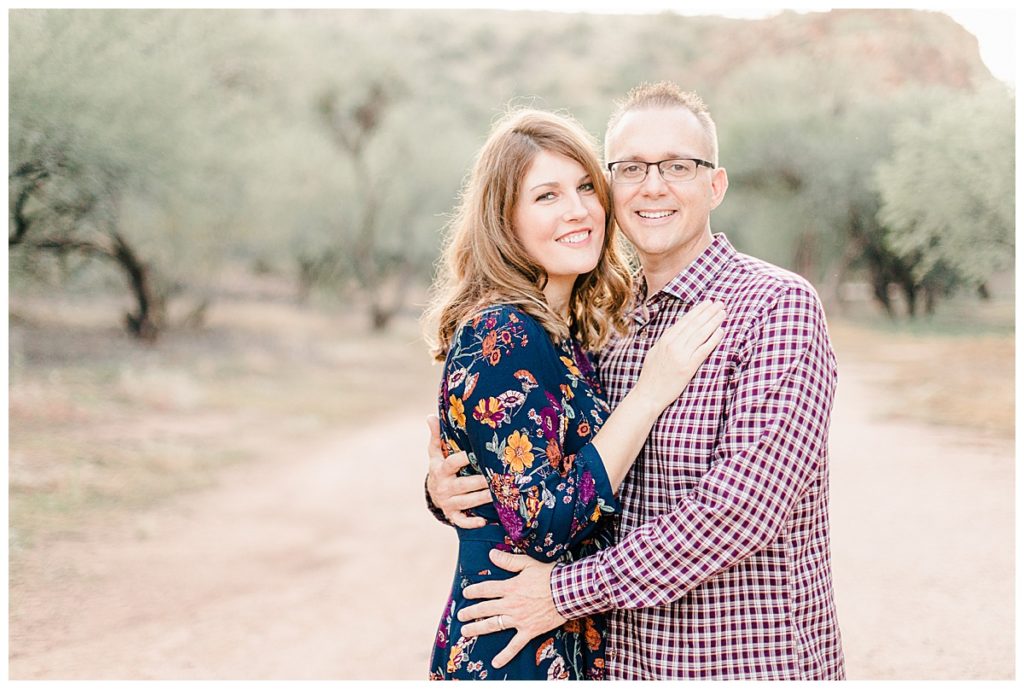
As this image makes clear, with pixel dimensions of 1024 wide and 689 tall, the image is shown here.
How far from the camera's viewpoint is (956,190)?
25.5 ft

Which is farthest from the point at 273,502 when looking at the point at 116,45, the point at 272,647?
the point at 116,45

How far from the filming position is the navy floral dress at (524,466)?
162cm

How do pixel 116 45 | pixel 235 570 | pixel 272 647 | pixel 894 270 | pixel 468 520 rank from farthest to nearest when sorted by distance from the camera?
1. pixel 894 270
2. pixel 116 45
3. pixel 235 570
4. pixel 272 647
5. pixel 468 520

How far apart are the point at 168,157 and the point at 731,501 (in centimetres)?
827

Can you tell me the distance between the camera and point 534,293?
71.3 inches

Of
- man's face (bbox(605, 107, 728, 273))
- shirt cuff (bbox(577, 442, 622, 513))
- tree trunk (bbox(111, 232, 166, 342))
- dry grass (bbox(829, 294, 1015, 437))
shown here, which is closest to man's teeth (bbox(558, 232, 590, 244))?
man's face (bbox(605, 107, 728, 273))

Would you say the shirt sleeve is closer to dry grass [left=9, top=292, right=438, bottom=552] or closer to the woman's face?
the woman's face

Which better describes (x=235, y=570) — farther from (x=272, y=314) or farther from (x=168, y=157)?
(x=272, y=314)

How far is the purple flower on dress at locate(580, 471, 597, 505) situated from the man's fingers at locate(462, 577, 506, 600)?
0.27 metres

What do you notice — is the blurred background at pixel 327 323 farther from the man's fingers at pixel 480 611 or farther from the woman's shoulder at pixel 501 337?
the woman's shoulder at pixel 501 337

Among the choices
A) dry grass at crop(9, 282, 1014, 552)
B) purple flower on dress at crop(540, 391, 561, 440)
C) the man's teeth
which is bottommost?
dry grass at crop(9, 282, 1014, 552)

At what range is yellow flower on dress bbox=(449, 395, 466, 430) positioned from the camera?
1.67 m

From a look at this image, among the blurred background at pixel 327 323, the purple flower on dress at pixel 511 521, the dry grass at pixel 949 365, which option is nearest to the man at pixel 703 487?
the purple flower on dress at pixel 511 521

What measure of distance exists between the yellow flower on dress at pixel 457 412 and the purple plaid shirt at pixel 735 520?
1.14ft
